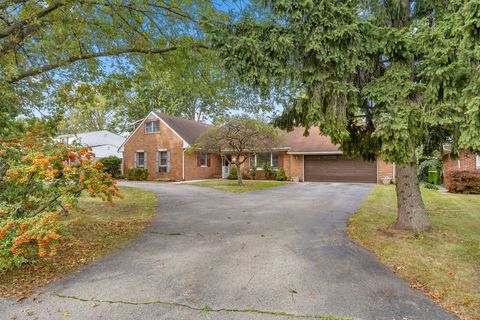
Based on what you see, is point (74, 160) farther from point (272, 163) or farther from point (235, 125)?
point (272, 163)

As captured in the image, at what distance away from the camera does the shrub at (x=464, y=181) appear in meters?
12.7

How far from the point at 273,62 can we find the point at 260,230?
3.61 m

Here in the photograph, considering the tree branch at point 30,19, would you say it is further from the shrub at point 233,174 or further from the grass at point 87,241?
the shrub at point 233,174

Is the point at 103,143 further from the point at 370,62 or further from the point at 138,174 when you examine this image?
the point at 370,62

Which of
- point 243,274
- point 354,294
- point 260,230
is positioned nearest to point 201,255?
point 243,274

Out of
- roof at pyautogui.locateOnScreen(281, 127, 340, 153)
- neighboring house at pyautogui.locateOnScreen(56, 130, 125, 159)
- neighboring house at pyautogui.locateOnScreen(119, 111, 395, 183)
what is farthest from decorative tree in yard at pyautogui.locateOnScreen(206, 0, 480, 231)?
neighboring house at pyautogui.locateOnScreen(56, 130, 125, 159)

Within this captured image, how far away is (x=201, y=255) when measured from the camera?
187 inches

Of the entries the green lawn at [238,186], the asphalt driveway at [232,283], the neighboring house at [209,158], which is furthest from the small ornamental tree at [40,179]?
the neighboring house at [209,158]

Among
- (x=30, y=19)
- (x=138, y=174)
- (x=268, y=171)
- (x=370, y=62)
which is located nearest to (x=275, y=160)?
(x=268, y=171)

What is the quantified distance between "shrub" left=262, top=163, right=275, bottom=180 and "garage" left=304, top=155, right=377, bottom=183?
2.47 meters

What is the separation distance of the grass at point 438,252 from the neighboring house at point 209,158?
11352 millimetres

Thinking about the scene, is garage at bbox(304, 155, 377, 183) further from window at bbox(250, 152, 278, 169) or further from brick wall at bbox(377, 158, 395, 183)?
window at bbox(250, 152, 278, 169)

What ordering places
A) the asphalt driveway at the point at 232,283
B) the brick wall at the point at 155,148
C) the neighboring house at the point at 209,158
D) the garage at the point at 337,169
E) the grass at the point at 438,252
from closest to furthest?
1. the asphalt driveway at the point at 232,283
2. the grass at the point at 438,252
3. the garage at the point at 337,169
4. the neighboring house at the point at 209,158
5. the brick wall at the point at 155,148

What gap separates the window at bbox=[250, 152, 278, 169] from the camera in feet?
73.0
